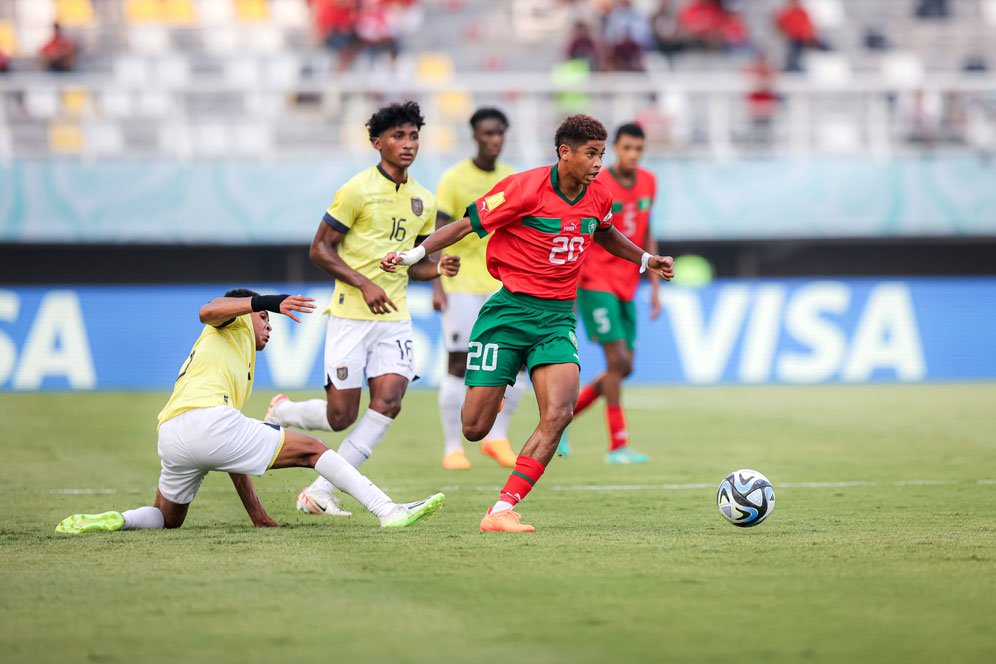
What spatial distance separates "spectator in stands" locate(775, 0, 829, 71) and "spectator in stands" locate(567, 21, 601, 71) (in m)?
3.72

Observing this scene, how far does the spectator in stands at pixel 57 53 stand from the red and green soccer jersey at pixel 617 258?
12294 mm

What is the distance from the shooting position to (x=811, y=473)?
1007 centimetres

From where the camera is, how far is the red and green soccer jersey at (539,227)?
7.41m

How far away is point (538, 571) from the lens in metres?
5.95

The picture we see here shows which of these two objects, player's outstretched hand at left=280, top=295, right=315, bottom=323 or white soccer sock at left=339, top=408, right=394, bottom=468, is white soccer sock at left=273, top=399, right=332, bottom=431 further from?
player's outstretched hand at left=280, top=295, right=315, bottom=323

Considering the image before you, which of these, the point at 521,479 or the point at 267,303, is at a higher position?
the point at 267,303

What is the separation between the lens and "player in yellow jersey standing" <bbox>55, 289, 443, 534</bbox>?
22.5ft

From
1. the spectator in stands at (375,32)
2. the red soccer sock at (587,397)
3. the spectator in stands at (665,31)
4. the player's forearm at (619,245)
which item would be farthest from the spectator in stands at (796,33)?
the player's forearm at (619,245)

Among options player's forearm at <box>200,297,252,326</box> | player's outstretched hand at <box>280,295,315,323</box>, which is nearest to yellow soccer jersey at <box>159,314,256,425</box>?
player's forearm at <box>200,297,252,326</box>

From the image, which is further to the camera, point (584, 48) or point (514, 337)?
point (584, 48)

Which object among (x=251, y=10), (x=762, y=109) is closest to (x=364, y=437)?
(x=762, y=109)

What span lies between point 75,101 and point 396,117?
1171cm

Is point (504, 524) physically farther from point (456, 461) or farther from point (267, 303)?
point (456, 461)

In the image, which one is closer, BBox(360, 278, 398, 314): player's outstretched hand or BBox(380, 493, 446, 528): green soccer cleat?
BBox(380, 493, 446, 528): green soccer cleat
